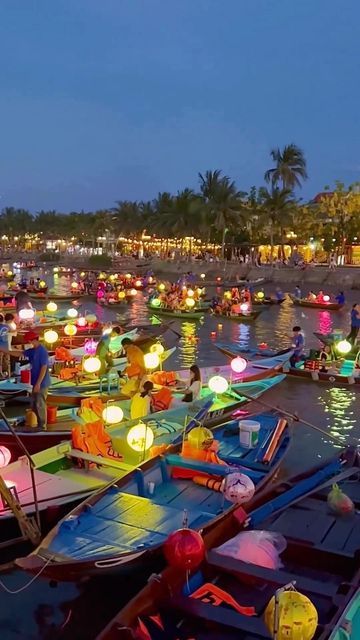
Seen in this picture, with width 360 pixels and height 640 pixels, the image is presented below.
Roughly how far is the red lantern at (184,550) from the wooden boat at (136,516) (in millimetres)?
641

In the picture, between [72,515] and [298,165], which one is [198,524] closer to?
[72,515]

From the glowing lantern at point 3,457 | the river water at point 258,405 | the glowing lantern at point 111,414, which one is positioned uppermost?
the glowing lantern at point 111,414

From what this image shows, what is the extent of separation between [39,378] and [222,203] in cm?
6311

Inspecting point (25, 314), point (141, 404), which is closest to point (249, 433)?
point (141, 404)

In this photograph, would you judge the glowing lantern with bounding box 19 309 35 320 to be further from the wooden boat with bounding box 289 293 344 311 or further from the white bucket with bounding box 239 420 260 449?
the wooden boat with bounding box 289 293 344 311

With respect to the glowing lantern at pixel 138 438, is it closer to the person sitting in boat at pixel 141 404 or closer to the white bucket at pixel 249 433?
the person sitting in boat at pixel 141 404

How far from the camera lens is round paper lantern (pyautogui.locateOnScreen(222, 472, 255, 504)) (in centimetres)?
875

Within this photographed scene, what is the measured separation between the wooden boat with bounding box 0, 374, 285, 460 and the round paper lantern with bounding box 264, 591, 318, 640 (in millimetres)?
7308

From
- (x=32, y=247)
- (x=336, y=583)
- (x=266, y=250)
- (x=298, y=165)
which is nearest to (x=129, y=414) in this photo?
(x=336, y=583)

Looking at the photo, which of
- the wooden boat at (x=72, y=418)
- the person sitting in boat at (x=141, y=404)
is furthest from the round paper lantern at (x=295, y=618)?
the wooden boat at (x=72, y=418)

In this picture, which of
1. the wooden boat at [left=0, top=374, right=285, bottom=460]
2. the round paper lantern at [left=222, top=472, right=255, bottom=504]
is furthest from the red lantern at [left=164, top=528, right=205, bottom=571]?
the wooden boat at [left=0, top=374, right=285, bottom=460]

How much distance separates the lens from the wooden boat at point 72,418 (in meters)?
12.0

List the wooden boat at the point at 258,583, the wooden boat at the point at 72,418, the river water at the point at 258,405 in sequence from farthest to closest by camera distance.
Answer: the wooden boat at the point at 72,418
the river water at the point at 258,405
the wooden boat at the point at 258,583

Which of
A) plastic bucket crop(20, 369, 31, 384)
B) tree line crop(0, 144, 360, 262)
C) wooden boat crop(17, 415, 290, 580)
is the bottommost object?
wooden boat crop(17, 415, 290, 580)
